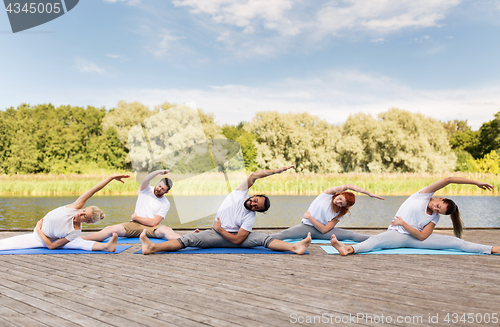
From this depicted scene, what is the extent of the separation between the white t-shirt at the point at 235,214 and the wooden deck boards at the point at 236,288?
0.33 m

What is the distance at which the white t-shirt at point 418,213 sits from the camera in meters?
3.81

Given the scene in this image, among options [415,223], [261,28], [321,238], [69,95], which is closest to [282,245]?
[321,238]

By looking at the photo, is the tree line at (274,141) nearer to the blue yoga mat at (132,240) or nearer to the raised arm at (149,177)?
the blue yoga mat at (132,240)

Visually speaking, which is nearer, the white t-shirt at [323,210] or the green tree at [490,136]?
the white t-shirt at [323,210]

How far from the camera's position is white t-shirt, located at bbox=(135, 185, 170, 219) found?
4.62 meters

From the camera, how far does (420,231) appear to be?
3.92m

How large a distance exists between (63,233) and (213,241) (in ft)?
5.27

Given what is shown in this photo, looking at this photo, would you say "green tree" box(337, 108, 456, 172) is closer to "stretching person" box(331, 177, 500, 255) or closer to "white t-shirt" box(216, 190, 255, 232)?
"stretching person" box(331, 177, 500, 255)

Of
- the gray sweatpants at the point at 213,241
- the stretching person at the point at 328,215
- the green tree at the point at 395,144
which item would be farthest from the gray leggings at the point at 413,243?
the green tree at the point at 395,144

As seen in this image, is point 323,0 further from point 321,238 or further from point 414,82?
point 321,238

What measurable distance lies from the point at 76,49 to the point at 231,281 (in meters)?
42.4

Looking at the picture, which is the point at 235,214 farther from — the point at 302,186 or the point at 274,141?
the point at 274,141

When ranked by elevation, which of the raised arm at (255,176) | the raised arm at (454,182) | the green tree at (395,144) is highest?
the green tree at (395,144)

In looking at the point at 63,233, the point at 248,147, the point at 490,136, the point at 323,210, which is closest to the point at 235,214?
the point at 323,210
